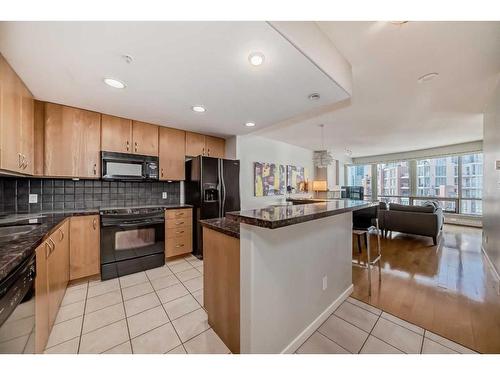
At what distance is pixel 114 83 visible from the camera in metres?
1.97

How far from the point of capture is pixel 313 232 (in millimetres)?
1637

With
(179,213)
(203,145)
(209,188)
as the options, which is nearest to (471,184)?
(209,188)

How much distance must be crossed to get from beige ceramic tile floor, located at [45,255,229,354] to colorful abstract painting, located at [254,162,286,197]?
262 cm

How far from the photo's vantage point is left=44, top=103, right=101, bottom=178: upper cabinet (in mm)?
2418

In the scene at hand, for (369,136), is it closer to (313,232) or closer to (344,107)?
(344,107)

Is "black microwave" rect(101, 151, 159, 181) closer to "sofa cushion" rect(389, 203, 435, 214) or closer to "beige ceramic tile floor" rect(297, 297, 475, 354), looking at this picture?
"beige ceramic tile floor" rect(297, 297, 475, 354)

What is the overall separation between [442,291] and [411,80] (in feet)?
8.11

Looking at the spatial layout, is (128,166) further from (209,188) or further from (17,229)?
(17,229)

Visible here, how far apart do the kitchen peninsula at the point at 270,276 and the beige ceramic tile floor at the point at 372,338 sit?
0.29 ft

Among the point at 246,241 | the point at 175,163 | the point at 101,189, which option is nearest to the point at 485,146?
the point at 246,241

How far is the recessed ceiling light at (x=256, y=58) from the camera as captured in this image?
1506mm

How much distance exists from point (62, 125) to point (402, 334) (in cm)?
422

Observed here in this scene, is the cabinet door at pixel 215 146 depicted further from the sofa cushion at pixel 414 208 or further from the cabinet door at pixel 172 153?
the sofa cushion at pixel 414 208

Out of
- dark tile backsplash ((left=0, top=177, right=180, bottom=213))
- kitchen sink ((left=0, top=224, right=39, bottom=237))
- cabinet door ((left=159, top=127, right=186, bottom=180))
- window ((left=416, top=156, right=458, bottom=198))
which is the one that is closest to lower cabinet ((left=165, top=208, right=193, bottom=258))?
dark tile backsplash ((left=0, top=177, right=180, bottom=213))
